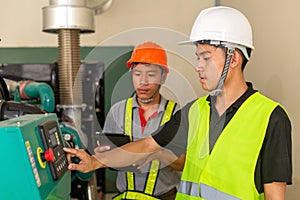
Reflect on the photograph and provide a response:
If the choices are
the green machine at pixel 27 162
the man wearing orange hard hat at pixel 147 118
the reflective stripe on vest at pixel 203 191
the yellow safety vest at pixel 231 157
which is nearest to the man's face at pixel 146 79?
the man wearing orange hard hat at pixel 147 118

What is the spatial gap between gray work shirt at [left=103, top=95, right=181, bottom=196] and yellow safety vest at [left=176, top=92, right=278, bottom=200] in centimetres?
36

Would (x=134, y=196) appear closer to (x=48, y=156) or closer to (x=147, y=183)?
(x=147, y=183)

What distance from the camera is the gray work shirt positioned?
183 cm

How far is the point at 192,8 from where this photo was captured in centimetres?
293

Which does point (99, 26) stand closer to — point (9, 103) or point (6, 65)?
point (6, 65)

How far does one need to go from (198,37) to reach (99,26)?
1.53 meters

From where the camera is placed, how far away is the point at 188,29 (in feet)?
9.55

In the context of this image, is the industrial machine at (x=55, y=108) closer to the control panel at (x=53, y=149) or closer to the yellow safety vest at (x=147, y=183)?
the control panel at (x=53, y=149)

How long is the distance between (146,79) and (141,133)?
0.79ft

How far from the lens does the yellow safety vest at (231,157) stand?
1.28 meters

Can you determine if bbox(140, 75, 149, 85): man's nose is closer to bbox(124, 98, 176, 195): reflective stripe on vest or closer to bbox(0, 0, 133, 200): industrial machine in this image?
bbox(124, 98, 176, 195): reflective stripe on vest

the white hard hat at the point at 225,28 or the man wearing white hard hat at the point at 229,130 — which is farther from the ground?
the white hard hat at the point at 225,28

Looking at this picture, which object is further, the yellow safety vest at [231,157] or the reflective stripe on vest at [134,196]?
the reflective stripe on vest at [134,196]

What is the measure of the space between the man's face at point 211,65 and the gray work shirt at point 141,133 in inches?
19.9
